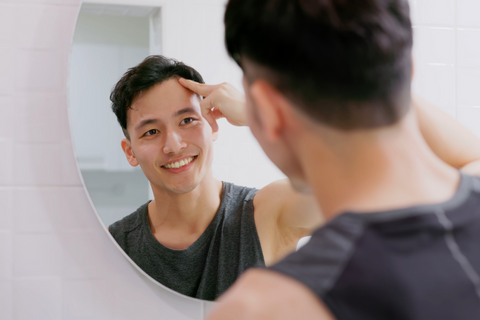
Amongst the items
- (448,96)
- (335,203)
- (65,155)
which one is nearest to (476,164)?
(335,203)

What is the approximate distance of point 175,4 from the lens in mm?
912

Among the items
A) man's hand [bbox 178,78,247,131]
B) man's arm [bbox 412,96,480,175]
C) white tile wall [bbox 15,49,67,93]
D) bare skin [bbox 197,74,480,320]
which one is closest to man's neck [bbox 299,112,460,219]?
bare skin [bbox 197,74,480,320]

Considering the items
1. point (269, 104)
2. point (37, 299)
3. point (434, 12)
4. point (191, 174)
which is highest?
point (434, 12)

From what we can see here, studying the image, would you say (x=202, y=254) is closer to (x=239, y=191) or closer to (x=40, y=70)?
(x=239, y=191)

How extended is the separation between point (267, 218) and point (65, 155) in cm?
45

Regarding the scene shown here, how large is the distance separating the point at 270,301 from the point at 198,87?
1.97ft

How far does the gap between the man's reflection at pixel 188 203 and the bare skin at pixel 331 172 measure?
427 millimetres

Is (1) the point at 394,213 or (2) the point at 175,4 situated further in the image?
(2) the point at 175,4

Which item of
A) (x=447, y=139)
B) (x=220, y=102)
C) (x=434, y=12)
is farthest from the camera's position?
(x=434, y=12)

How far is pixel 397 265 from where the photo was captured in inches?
13.5

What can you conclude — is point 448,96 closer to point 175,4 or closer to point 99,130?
point 175,4

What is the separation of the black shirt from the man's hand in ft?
1.72

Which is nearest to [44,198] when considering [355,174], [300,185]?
[300,185]

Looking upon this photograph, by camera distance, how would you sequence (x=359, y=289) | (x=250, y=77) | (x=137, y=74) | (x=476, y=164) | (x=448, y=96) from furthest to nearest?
(x=448, y=96), (x=137, y=74), (x=476, y=164), (x=250, y=77), (x=359, y=289)
